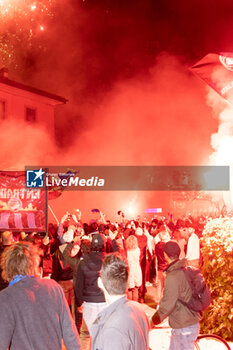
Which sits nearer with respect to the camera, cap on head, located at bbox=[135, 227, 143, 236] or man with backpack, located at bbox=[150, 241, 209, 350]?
man with backpack, located at bbox=[150, 241, 209, 350]

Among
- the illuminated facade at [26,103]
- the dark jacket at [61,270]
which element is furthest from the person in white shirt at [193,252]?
the illuminated facade at [26,103]

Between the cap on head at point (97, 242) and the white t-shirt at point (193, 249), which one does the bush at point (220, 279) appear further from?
the cap on head at point (97, 242)

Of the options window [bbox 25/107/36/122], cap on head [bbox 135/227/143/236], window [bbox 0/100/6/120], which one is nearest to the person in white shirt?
cap on head [bbox 135/227/143/236]

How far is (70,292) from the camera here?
6.02m

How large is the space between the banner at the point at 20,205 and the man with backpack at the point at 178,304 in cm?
360

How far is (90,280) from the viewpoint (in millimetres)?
4395

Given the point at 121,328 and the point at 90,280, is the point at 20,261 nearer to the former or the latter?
the point at 121,328

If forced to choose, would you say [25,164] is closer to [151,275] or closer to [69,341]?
[151,275]

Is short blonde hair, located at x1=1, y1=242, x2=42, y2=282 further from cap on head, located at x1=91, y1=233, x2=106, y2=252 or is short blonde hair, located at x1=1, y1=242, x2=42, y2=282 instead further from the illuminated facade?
the illuminated facade

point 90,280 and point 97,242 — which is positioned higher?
point 97,242

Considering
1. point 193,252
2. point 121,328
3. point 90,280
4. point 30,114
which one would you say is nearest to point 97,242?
point 90,280

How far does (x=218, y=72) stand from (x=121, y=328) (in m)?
4.98

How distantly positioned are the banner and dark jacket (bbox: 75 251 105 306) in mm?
2412

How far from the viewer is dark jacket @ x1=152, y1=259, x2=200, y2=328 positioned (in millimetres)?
3325
